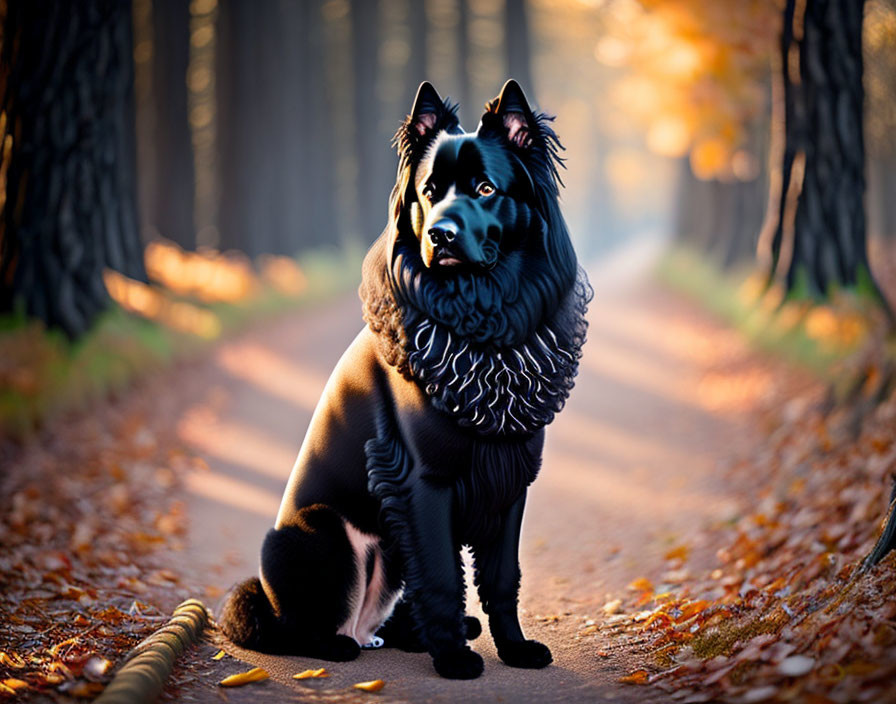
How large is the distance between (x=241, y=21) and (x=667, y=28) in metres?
9.15

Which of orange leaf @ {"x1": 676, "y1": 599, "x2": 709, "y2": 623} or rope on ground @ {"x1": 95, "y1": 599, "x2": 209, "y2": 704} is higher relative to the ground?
rope on ground @ {"x1": 95, "y1": 599, "x2": 209, "y2": 704}

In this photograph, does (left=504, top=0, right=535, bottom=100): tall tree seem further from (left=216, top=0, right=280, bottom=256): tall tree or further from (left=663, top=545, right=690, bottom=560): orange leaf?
(left=663, top=545, right=690, bottom=560): orange leaf

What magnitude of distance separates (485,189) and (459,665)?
1.95 meters

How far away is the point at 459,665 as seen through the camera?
138 inches

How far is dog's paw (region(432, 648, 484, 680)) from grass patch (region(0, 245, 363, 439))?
184 inches

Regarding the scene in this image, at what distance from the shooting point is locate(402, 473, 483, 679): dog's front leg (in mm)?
3484

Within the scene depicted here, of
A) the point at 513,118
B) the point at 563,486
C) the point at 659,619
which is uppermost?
the point at 513,118

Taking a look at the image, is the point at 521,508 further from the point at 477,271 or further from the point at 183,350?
the point at 183,350

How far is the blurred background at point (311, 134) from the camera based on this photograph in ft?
25.0

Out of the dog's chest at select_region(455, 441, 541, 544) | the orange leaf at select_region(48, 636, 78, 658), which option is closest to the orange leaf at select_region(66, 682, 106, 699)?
the orange leaf at select_region(48, 636, 78, 658)

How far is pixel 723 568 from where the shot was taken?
16.6 ft

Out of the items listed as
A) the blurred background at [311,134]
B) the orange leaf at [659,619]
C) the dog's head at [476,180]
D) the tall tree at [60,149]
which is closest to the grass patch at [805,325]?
the blurred background at [311,134]

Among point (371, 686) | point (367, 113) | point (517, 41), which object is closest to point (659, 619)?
point (371, 686)

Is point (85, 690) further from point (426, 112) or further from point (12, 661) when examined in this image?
point (426, 112)
